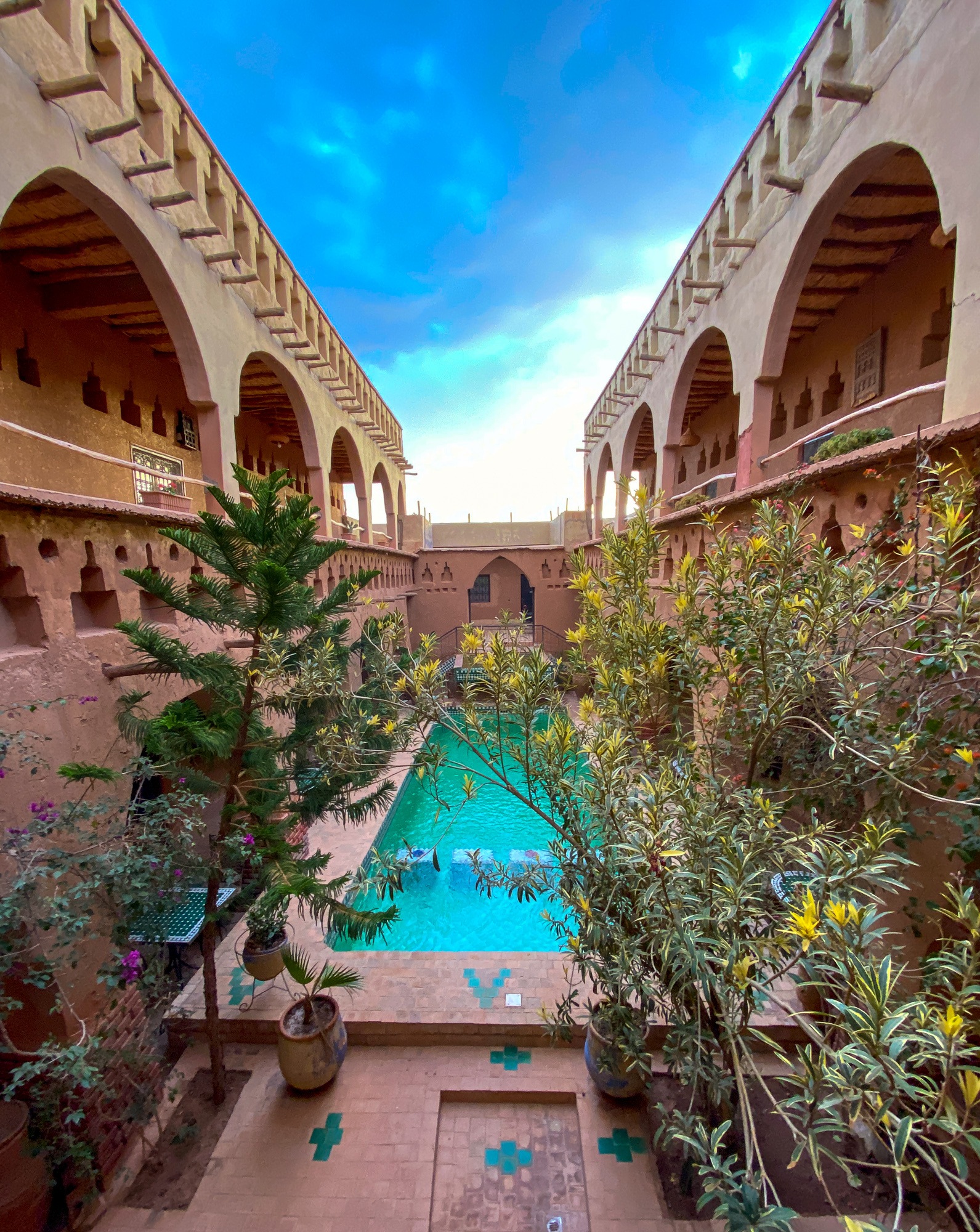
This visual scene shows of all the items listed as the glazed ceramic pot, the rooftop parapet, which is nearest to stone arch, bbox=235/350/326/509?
the rooftop parapet

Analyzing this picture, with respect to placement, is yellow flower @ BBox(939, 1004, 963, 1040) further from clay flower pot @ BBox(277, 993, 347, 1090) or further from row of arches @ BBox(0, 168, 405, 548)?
row of arches @ BBox(0, 168, 405, 548)

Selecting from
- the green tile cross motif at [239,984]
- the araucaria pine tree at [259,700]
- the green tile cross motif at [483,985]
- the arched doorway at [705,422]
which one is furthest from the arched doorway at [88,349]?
the arched doorway at [705,422]

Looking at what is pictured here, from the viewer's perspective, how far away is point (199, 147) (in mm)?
5977

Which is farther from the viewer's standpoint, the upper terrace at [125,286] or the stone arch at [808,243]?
the stone arch at [808,243]

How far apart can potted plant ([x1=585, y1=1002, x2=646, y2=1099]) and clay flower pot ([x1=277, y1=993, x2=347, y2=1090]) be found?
71.7 inches

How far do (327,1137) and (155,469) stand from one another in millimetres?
8459

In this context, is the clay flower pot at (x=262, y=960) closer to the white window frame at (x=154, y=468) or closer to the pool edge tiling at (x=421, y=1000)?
the pool edge tiling at (x=421, y=1000)

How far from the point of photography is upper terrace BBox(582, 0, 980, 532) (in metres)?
3.77

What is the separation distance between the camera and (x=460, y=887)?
7238 millimetres

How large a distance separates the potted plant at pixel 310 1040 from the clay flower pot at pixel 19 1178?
4.32 ft

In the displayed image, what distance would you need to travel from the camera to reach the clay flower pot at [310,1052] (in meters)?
3.84

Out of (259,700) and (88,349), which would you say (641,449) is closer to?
(88,349)

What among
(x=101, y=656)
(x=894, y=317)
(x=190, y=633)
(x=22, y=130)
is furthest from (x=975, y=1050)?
(x=894, y=317)

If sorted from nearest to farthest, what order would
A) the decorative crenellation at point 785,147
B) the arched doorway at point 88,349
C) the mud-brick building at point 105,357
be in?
the mud-brick building at point 105,357
the decorative crenellation at point 785,147
the arched doorway at point 88,349
